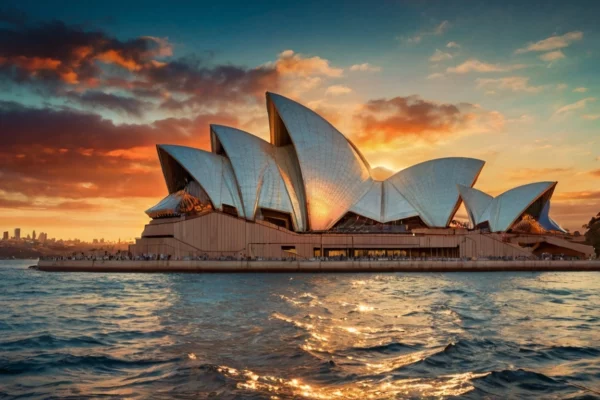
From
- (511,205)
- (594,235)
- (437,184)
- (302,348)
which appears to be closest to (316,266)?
(437,184)

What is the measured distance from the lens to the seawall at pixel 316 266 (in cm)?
5006

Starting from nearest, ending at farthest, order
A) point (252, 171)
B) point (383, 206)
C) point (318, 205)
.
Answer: point (252, 171) → point (318, 205) → point (383, 206)

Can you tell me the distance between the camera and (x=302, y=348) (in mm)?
13398

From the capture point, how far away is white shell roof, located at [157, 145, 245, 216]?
56.3 meters

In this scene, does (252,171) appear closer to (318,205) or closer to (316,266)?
(318,205)

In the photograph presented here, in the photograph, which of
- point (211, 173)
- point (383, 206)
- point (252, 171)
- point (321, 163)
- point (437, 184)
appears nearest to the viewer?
point (211, 173)

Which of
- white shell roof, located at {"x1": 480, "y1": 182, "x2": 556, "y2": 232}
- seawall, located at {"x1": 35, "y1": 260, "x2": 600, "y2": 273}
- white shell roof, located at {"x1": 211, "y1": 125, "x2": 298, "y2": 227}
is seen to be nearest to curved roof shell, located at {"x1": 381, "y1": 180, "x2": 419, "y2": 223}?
white shell roof, located at {"x1": 480, "y1": 182, "x2": 556, "y2": 232}

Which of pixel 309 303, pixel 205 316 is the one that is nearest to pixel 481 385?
pixel 205 316

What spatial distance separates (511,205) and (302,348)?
55.4m

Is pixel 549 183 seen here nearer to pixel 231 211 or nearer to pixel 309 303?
pixel 231 211

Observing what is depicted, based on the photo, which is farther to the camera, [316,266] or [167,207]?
[167,207]

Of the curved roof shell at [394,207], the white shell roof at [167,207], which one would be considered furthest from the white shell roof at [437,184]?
the white shell roof at [167,207]

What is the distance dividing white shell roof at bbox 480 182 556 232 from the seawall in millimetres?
7677

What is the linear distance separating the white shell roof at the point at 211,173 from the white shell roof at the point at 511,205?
29.4m
